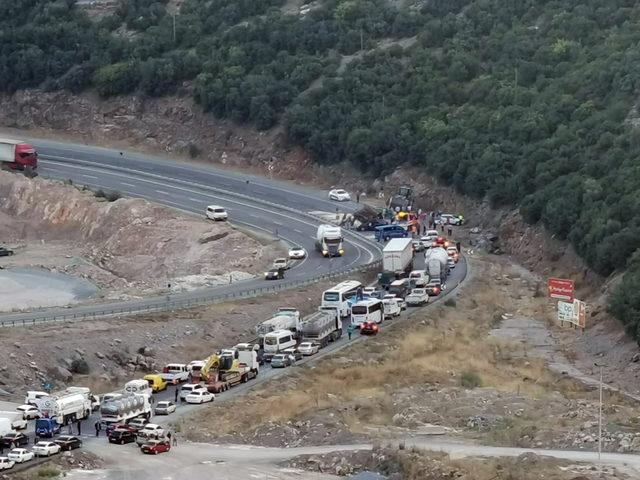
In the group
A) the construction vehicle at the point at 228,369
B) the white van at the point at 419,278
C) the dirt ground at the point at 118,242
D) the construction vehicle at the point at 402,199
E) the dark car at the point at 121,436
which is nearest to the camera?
the dark car at the point at 121,436

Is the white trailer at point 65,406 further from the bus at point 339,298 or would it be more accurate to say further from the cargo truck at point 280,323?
the bus at point 339,298

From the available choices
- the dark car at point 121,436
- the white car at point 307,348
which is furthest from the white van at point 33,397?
the white car at point 307,348

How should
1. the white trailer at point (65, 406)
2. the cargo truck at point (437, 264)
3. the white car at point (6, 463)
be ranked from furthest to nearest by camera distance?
the cargo truck at point (437, 264) < the white trailer at point (65, 406) < the white car at point (6, 463)

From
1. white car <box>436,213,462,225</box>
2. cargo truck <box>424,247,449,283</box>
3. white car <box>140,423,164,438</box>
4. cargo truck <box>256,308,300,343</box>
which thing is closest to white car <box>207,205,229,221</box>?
white car <box>436,213,462,225</box>

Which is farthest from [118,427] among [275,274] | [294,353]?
[275,274]

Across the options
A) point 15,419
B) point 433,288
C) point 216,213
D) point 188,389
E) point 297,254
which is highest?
point 15,419

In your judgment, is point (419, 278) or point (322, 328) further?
point (419, 278)

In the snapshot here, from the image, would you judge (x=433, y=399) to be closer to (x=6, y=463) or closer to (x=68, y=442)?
(x=68, y=442)
